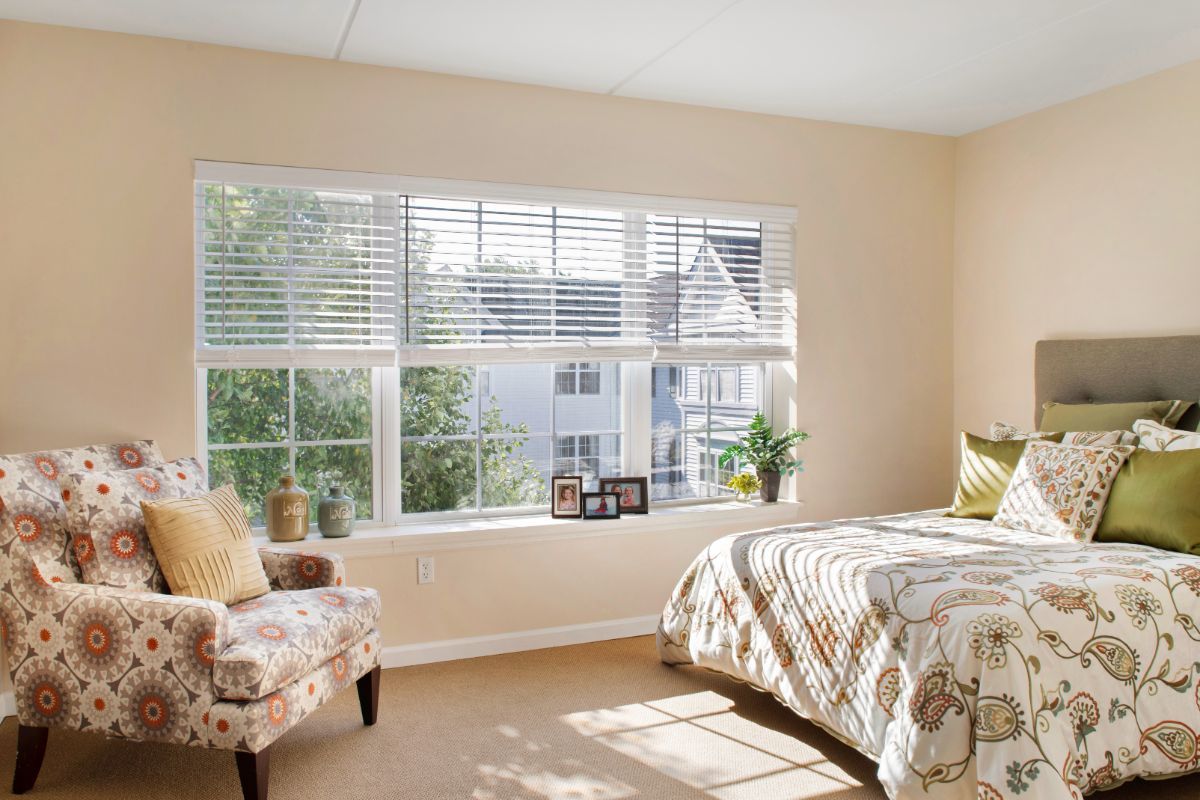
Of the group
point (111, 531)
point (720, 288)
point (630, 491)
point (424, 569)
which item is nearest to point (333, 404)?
point (424, 569)

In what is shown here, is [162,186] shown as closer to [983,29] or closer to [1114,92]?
[983,29]

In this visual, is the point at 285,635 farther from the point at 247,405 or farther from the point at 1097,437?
the point at 1097,437

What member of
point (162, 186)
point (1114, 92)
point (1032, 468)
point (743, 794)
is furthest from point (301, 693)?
point (1114, 92)

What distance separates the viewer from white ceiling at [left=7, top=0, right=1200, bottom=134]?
2.99 m

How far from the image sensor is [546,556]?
12.6 feet

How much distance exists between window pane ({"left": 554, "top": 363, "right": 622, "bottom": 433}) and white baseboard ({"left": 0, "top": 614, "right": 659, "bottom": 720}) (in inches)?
35.8

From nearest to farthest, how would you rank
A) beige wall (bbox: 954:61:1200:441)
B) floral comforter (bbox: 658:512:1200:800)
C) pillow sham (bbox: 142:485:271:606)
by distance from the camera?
1. floral comforter (bbox: 658:512:1200:800)
2. pillow sham (bbox: 142:485:271:606)
3. beige wall (bbox: 954:61:1200:441)

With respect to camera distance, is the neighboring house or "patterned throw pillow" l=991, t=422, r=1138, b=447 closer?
"patterned throw pillow" l=991, t=422, r=1138, b=447

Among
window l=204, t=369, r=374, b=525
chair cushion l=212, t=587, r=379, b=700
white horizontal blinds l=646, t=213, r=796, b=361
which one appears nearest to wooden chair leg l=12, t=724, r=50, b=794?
chair cushion l=212, t=587, r=379, b=700

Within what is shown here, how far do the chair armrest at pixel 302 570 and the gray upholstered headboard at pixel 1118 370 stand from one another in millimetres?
3233

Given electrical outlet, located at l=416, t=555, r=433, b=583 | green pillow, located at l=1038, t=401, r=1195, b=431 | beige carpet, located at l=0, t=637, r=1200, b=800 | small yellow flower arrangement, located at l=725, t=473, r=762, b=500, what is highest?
green pillow, located at l=1038, t=401, r=1195, b=431

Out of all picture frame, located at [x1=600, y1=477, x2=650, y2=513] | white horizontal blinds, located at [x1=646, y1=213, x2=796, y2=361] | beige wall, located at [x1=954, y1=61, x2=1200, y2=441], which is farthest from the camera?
white horizontal blinds, located at [x1=646, y1=213, x2=796, y2=361]

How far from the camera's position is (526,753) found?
2797 mm

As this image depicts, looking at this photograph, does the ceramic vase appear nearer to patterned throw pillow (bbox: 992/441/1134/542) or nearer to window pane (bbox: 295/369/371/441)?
window pane (bbox: 295/369/371/441)
